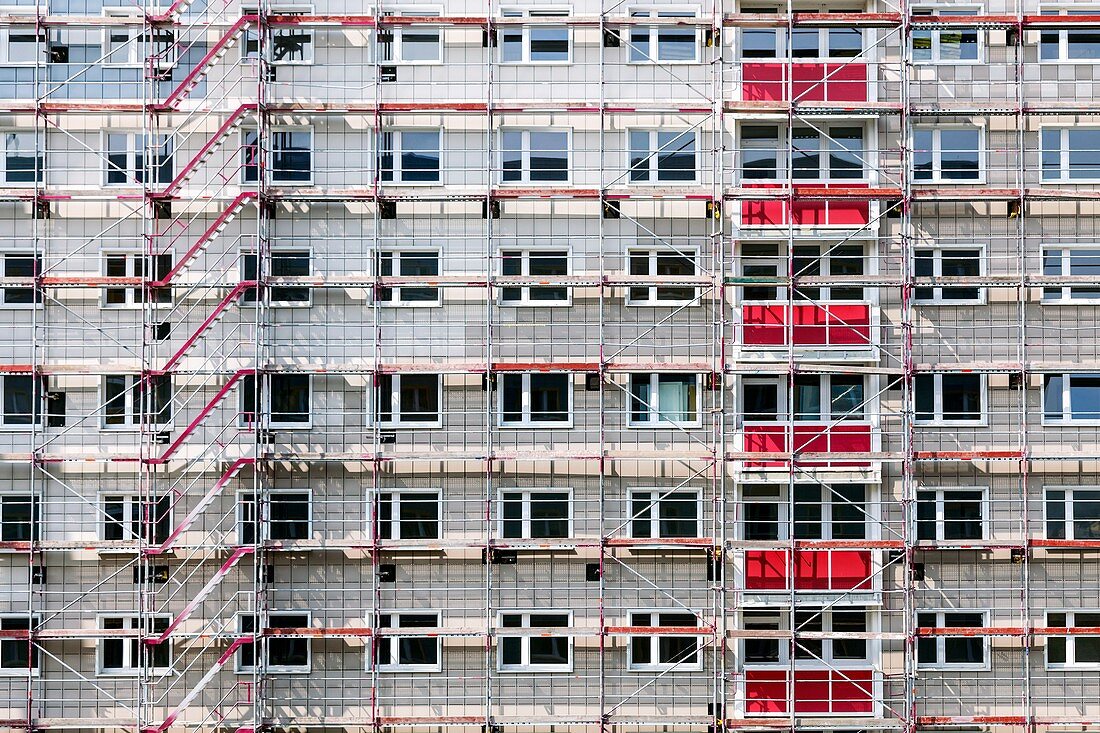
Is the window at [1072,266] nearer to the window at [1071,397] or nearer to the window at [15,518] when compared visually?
the window at [1071,397]

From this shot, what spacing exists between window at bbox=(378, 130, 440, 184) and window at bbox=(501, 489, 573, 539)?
4493 mm

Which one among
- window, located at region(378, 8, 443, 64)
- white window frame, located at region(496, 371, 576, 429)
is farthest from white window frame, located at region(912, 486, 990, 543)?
window, located at region(378, 8, 443, 64)

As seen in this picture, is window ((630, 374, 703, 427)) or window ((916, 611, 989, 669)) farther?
window ((630, 374, 703, 427))

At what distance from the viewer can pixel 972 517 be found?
1510 cm

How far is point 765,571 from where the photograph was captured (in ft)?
48.8

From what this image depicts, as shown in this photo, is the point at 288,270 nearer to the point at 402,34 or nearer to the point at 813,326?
the point at 402,34

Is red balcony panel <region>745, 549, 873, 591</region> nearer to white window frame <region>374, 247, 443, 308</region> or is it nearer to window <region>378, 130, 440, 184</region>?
white window frame <region>374, 247, 443, 308</region>

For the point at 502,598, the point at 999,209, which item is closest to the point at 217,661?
the point at 502,598

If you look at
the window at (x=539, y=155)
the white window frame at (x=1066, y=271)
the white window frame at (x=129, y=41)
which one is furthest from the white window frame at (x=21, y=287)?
the white window frame at (x=1066, y=271)

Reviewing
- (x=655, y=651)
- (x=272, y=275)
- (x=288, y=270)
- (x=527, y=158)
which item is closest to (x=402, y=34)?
(x=527, y=158)

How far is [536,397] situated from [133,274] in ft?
18.9

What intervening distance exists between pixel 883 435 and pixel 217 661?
932 centimetres

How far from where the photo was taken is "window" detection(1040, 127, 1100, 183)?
15352mm

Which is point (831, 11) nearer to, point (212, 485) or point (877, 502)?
point (877, 502)
